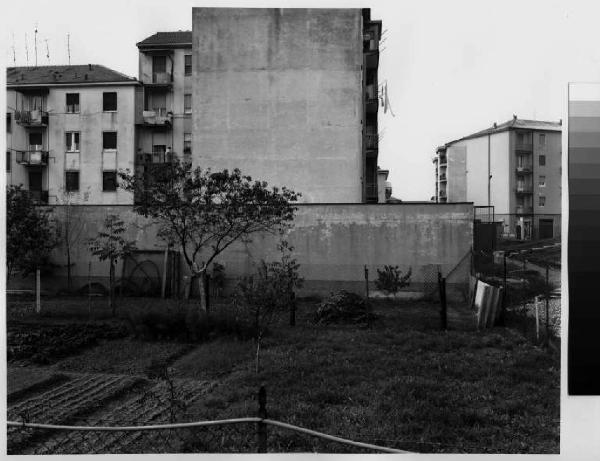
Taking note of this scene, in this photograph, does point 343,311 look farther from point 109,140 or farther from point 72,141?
point 72,141

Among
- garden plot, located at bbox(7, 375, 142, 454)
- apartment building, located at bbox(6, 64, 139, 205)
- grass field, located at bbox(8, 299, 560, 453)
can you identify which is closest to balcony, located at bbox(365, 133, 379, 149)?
apartment building, located at bbox(6, 64, 139, 205)

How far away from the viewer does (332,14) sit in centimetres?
1933

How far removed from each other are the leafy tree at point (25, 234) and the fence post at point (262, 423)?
11123mm

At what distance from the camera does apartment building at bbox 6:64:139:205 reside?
2702 cm

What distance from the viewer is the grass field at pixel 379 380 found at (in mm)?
5770

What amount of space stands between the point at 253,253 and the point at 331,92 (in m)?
6.78

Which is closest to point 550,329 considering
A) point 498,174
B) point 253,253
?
point 253,253

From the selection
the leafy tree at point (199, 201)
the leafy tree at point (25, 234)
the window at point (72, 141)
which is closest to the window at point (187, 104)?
the window at point (72, 141)

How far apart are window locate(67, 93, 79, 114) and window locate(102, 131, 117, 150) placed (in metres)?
1.92

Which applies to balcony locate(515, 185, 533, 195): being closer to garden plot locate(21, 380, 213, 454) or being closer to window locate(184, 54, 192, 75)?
window locate(184, 54, 192, 75)

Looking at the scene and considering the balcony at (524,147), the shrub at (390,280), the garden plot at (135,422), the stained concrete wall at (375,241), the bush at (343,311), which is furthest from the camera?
the balcony at (524,147)

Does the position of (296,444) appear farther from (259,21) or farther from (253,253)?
(259,21)

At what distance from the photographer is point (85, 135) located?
27.2m

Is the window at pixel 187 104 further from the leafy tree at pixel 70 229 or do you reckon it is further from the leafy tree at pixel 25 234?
the leafy tree at pixel 25 234
